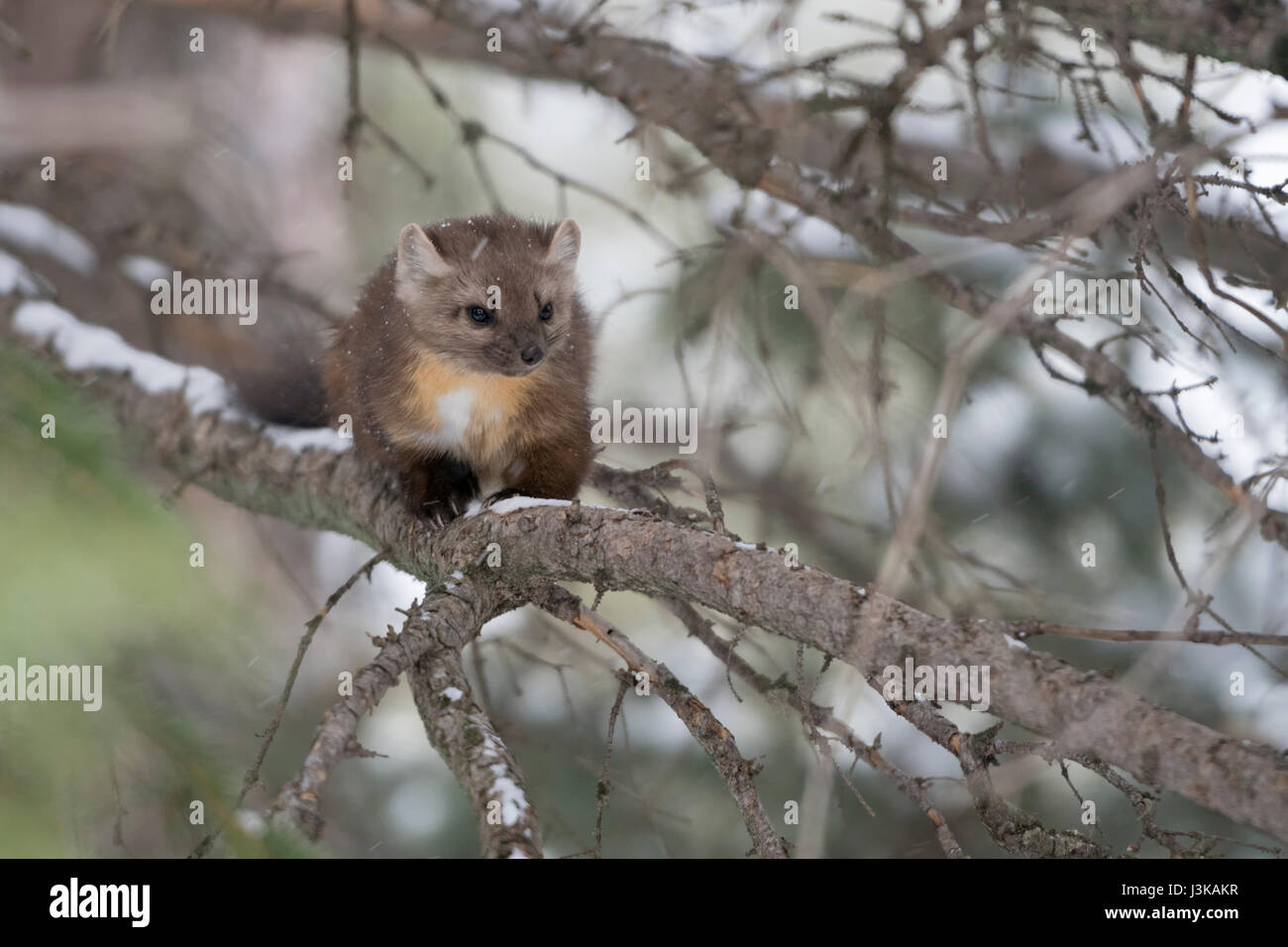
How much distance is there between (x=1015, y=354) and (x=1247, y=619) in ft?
5.70

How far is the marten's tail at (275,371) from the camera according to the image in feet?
15.8

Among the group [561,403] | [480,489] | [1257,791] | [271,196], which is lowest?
[1257,791]

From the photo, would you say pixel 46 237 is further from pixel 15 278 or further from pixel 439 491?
pixel 439 491

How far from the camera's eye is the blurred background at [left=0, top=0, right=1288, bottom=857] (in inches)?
126

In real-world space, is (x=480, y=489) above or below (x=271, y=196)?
below

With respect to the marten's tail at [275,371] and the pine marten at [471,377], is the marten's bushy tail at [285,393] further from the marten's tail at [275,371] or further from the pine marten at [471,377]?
the pine marten at [471,377]

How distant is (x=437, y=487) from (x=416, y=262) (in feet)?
2.81

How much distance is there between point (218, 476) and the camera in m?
4.73

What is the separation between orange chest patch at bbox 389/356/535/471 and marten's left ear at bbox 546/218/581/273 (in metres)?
0.50
